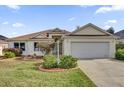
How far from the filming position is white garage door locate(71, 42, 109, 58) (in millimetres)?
28062

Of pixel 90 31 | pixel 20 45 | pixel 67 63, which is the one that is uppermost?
pixel 90 31

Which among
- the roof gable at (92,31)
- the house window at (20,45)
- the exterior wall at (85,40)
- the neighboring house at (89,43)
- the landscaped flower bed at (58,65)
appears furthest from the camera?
the house window at (20,45)

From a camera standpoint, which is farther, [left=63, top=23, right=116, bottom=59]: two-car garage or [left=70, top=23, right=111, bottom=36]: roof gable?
[left=70, top=23, right=111, bottom=36]: roof gable

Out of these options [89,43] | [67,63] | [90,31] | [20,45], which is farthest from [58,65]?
[20,45]

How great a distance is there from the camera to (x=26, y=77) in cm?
1373

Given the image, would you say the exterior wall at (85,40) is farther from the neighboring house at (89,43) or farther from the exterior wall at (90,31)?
the exterior wall at (90,31)

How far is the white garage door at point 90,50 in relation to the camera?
92.1 feet

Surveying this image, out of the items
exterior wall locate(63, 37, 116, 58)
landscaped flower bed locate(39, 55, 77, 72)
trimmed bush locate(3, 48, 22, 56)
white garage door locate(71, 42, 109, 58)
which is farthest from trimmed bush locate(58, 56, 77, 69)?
trimmed bush locate(3, 48, 22, 56)

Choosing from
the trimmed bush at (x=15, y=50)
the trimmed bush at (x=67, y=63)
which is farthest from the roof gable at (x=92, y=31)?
the trimmed bush at (x=67, y=63)

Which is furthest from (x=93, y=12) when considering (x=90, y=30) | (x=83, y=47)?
(x=83, y=47)

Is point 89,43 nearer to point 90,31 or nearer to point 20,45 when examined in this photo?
point 90,31

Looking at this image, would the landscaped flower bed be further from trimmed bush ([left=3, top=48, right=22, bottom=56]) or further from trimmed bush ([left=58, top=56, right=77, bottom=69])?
trimmed bush ([left=3, top=48, right=22, bottom=56])

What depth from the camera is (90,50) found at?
92.7ft
